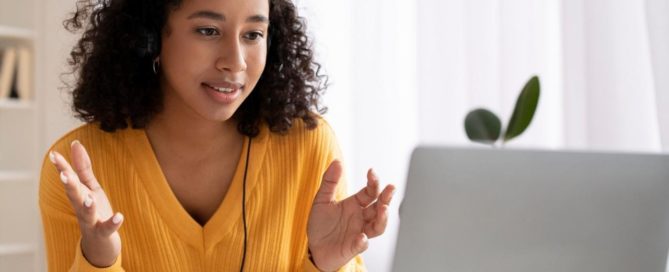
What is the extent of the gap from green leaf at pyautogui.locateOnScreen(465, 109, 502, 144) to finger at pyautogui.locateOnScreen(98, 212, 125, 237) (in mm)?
630

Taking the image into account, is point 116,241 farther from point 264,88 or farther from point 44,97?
point 44,97

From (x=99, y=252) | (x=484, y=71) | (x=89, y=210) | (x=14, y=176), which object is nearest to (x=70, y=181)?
(x=89, y=210)

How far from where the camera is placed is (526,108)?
1.33m

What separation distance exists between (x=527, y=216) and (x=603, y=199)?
8cm

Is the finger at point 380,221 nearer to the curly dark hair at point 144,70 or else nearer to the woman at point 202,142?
the woman at point 202,142

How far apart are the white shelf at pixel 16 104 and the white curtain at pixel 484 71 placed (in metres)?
1.26

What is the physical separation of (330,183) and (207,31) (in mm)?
377

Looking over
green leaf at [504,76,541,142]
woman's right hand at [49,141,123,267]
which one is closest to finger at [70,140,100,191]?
woman's right hand at [49,141,123,267]

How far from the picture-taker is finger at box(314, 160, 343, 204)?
1.26 meters

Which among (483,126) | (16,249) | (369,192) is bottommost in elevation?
(16,249)

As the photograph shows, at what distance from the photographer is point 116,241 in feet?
4.16

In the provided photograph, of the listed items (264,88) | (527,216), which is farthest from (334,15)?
(527,216)

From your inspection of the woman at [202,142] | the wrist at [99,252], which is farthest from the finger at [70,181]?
the woman at [202,142]

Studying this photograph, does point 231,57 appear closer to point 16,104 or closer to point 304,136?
point 304,136
